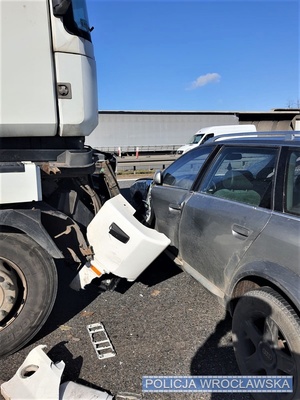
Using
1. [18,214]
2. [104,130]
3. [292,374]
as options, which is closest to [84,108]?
[18,214]

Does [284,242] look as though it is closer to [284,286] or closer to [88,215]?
[284,286]

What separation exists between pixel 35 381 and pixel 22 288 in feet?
2.42

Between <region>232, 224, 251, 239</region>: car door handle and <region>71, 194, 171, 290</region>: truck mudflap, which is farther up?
<region>232, 224, 251, 239</region>: car door handle

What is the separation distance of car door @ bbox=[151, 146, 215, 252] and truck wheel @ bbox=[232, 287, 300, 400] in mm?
1281

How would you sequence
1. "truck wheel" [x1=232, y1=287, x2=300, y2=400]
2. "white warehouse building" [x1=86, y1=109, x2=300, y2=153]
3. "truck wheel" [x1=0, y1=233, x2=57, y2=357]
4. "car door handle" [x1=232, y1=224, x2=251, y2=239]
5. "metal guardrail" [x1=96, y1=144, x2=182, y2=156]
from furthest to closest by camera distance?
"white warehouse building" [x1=86, y1=109, x2=300, y2=153], "metal guardrail" [x1=96, y1=144, x2=182, y2=156], "truck wheel" [x1=0, y1=233, x2=57, y2=357], "car door handle" [x1=232, y1=224, x2=251, y2=239], "truck wheel" [x1=232, y1=287, x2=300, y2=400]

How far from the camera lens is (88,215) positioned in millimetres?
3244

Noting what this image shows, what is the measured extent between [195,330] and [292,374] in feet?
3.86

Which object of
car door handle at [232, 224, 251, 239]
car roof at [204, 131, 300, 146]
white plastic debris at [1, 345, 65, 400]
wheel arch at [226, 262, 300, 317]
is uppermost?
car roof at [204, 131, 300, 146]

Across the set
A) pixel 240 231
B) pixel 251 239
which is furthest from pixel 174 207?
pixel 251 239

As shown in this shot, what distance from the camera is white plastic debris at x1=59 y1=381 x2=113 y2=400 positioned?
216 centimetres

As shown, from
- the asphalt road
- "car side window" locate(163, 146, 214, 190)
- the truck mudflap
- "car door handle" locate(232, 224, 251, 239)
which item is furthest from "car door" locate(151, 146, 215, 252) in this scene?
"car door handle" locate(232, 224, 251, 239)

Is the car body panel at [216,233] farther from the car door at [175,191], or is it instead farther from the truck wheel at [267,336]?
the truck wheel at [267,336]

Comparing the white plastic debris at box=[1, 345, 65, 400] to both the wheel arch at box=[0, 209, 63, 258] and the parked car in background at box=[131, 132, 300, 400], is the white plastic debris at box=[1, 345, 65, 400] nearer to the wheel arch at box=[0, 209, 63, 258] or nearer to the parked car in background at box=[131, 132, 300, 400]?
the wheel arch at box=[0, 209, 63, 258]

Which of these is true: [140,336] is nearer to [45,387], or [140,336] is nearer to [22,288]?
[45,387]
